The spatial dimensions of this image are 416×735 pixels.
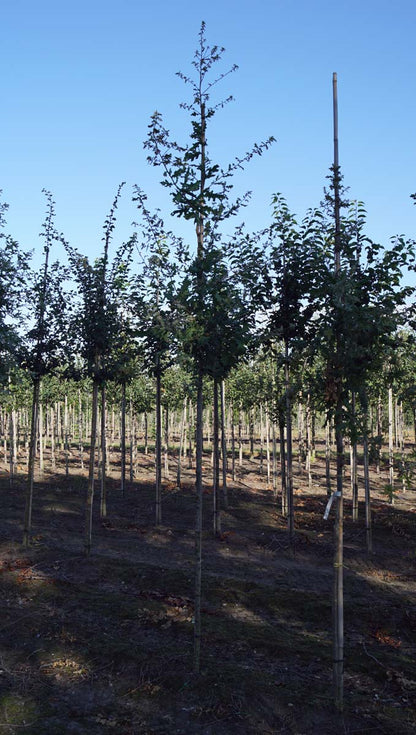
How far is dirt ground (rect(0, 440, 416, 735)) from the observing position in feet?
27.4

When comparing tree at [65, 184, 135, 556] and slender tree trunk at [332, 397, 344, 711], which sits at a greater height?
tree at [65, 184, 135, 556]

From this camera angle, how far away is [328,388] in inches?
342

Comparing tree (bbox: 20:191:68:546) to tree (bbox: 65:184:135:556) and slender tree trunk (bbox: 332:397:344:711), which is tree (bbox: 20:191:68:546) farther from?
slender tree trunk (bbox: 332:397:344:711)

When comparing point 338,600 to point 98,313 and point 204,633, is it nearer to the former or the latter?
point 204,633

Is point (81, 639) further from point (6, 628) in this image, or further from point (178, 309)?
point (178, 309)

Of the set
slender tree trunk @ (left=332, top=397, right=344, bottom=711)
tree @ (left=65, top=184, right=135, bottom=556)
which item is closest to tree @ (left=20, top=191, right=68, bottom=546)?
tree @ (left=65, top=184, right=135, bottom=556)

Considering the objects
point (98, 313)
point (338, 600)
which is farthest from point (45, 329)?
point (338, 600)

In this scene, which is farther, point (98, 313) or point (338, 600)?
point (98, 313)

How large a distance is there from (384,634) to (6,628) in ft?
26.7

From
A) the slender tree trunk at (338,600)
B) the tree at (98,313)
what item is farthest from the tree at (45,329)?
the slender tree trunk at (338,600)

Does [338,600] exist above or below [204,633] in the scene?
above

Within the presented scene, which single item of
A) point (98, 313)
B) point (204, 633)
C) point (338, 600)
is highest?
point (98, 313)

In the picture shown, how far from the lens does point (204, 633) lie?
1135cm

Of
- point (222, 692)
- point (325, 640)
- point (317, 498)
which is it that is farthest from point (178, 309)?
point (317, 498)
